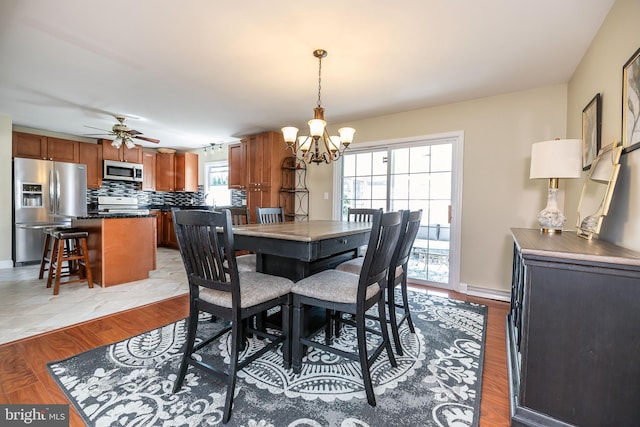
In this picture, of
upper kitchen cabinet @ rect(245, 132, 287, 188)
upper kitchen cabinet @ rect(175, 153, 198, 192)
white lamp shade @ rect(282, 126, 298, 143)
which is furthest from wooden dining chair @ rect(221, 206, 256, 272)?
upper kitchen cabinet @ rect(175, 153, 198, 192)

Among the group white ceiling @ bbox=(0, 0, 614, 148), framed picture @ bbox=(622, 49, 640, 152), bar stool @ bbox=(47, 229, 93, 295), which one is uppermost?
white ceiling @ bbox=(0, 0, 614, 148)

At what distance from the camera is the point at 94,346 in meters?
1.98

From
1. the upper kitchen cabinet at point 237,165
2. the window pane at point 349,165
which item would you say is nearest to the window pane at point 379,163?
the window pane at point 349,165

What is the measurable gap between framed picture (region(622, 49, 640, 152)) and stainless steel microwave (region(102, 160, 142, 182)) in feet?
22.7

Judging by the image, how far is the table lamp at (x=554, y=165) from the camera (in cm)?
178

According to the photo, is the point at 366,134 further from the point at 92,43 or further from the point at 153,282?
the point at 153,282

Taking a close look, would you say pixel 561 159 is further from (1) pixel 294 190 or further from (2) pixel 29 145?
(2) pixel 29 145

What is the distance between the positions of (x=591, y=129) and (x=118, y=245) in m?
4.78

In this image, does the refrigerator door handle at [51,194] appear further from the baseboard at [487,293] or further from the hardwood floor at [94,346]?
the baseboard at [487,293]

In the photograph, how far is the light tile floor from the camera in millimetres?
2320

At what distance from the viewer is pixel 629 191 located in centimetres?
141

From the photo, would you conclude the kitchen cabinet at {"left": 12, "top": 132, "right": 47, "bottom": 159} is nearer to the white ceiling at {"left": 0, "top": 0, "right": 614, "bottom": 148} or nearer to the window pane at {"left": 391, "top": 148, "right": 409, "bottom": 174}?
the white ceiling at {"left": 0, "top": 0, "right": 614, "bottom": 148}

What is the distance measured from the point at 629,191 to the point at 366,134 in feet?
9.69

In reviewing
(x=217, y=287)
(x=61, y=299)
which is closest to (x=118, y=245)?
(x=61, y=299)
